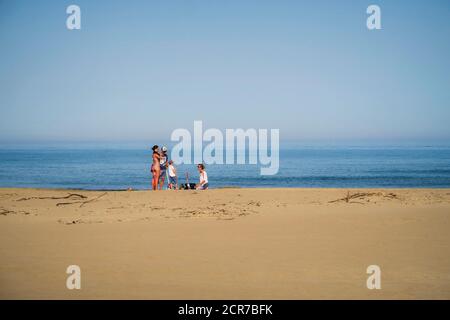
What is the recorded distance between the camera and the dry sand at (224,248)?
529 cm

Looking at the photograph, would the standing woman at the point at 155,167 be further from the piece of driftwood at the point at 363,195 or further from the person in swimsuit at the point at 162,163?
the piece of driftwood at the point at 363,195

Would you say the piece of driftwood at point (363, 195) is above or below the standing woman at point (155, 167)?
below

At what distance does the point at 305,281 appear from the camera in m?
5.54

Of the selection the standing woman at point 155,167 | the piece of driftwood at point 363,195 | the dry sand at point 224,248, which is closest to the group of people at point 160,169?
the standing woman at point 155,167

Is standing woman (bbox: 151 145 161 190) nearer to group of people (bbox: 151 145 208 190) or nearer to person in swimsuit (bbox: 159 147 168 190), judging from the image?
group of people (bbox: 151 145 208 190)

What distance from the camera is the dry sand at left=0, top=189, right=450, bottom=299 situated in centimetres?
529

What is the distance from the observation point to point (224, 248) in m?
7.26

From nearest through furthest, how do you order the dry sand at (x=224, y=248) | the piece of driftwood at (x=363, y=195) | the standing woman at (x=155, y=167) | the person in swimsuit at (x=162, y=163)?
the dry sand at (x=224, y=248)
the piece of driftwood at (x=363, y=195)
the standing woman at (x=155, y=167)
the person in swimsuit at (x=162, y=163)

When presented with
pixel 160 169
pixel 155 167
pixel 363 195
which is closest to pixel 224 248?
pixel 363 195

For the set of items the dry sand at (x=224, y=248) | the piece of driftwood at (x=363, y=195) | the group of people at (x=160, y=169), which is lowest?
the dry sand at (x=224, y=248)

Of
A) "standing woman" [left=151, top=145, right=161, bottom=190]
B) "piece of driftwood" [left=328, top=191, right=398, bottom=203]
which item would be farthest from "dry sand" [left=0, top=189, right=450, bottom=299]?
"standing woman" [left=151, top=145, right=161, bottom=190]

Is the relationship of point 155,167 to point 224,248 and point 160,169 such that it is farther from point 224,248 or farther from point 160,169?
point 224,248

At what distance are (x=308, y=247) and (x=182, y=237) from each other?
8.02 ft
